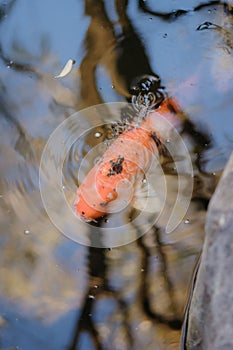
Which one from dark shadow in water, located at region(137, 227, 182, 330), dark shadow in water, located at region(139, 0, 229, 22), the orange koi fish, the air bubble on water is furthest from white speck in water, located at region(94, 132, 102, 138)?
dark shadow in water, located at region(139, 0, 229, 22)

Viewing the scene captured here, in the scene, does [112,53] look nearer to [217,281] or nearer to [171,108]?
[171,108]

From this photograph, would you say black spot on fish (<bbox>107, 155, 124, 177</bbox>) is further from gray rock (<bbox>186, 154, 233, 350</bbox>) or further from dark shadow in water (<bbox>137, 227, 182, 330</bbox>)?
gray rock (<bbox>186, 154, 233, 350</bbox>)

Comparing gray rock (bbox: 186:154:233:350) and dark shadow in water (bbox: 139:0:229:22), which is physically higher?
dark shadow in water (bbox: 139:0:229:22)

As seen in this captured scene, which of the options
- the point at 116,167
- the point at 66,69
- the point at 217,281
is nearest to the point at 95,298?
the point at 116,167

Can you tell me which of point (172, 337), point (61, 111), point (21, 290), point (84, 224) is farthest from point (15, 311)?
point (61, 111)

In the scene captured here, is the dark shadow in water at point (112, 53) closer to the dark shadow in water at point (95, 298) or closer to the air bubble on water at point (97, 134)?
the air bubble on water at point (97, 134)

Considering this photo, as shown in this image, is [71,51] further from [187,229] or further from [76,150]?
[187,229]
